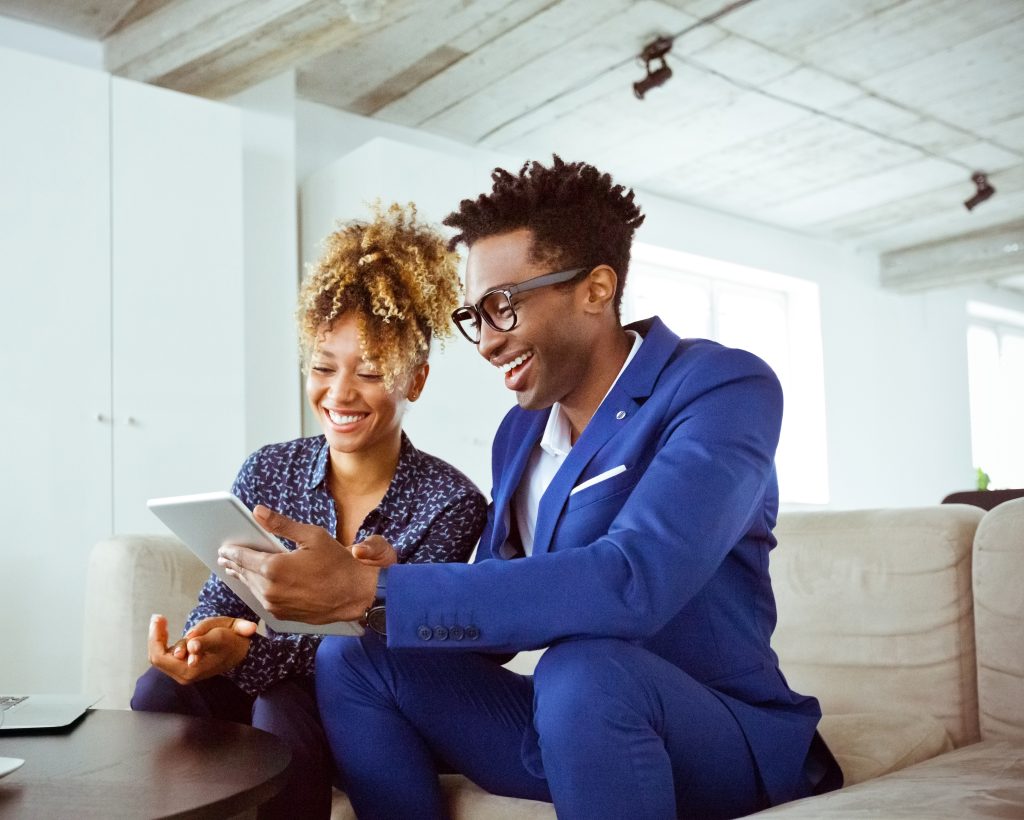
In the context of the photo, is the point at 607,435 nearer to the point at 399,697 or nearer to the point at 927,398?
the point at 399,697

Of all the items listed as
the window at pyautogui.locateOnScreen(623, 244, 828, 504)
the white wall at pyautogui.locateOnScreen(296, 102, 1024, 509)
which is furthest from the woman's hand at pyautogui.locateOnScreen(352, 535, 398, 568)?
the window at pyautogui.locateOnScreen(623, 244, 828, 504)

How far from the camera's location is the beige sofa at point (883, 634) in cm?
158

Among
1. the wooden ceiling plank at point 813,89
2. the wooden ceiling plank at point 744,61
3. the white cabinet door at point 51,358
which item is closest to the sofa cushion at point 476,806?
the white cabinet door at point 51,358

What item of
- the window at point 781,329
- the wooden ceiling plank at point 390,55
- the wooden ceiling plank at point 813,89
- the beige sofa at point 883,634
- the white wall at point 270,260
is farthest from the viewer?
the window at point 781,329

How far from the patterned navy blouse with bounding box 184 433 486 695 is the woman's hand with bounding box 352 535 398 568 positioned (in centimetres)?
28

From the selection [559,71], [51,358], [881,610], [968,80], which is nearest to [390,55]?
[559,71]

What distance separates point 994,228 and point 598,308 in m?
8.04

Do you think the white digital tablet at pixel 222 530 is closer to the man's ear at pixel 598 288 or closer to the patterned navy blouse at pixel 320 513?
the patterned navy blouse at pixel 320 513

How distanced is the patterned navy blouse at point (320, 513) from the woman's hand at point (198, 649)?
61 millimetres

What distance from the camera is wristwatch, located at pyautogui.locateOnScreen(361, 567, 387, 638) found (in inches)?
51.9

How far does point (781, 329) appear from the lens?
877 centimetres

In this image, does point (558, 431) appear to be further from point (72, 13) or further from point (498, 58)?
point (498, 58)

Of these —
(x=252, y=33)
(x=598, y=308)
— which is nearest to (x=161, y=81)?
(x=252, y=33)

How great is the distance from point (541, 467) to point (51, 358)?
9.76 ft
